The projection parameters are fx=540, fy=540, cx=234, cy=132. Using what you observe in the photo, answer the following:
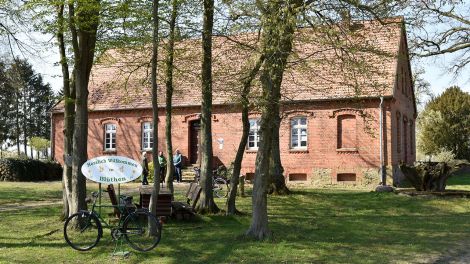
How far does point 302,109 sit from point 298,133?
1.31 m

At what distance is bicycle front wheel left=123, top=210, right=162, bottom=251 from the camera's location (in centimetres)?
952

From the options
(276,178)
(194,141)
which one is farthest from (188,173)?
(276,178)

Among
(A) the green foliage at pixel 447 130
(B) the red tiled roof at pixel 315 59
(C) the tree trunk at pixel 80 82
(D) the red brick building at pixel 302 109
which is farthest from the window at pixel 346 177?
(A) the green foliage at pixel 447 130

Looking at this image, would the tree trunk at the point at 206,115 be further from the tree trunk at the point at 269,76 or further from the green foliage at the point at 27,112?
the green foliage at the point at 27,112

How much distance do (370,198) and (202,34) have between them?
29.8 feet

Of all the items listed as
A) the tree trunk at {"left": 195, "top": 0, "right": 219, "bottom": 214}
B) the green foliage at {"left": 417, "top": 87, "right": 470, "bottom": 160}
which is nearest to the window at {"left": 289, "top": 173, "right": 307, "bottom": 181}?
the tree trunk at {"left": 195, "top": 0, "right": 219, "bottom": 214}

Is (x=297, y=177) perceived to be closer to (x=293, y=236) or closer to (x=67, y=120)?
(x=67, y=120)

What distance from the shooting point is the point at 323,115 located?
27062mm

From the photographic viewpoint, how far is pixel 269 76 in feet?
35.8

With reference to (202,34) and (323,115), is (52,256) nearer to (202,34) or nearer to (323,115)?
(202,34)

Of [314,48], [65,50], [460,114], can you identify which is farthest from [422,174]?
[460,114]

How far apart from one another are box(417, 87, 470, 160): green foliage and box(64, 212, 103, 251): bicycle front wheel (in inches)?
1553

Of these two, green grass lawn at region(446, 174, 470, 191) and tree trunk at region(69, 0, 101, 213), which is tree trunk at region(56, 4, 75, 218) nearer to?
tree trunk at region(69, 0, 101, 213)

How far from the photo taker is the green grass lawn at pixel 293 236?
922cm
